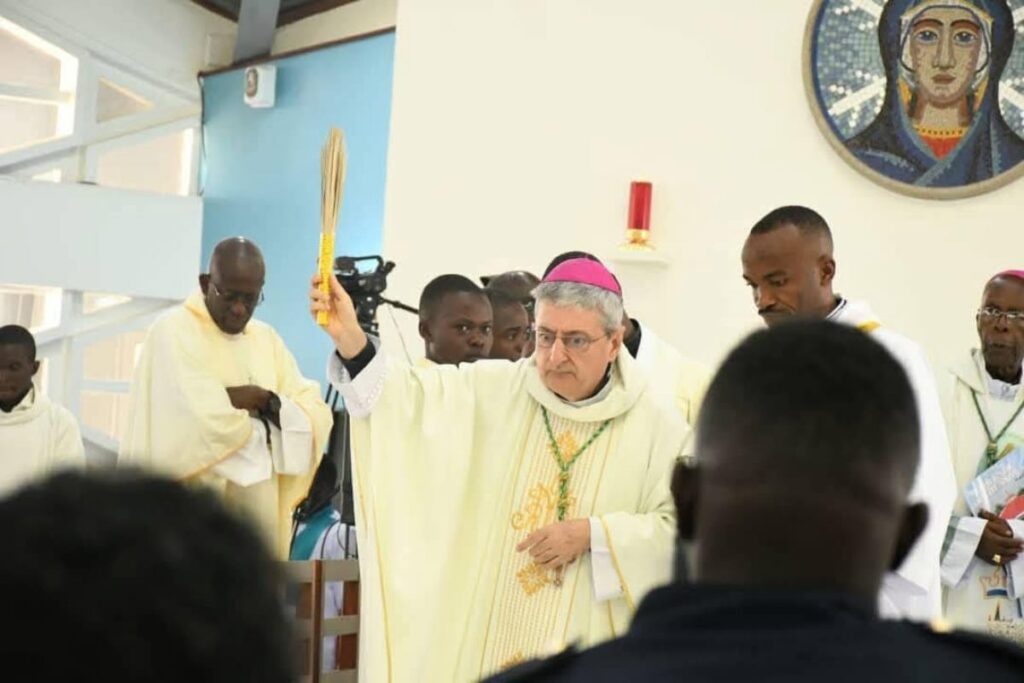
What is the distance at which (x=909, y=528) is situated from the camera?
1650 mm

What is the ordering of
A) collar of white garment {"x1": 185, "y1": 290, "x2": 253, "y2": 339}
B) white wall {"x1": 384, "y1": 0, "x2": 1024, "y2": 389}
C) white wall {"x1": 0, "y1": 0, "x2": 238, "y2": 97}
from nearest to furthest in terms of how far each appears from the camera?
collar of white garment {"x1": 185, "y1": 290, "x2": 253, "y2": 339}
white wall {"x1": 384, "y1": 0, "x2": 1024, "y2": 389}
white wall {"x1": 0, "y1": 0, "x2": 238, "y2": 97}

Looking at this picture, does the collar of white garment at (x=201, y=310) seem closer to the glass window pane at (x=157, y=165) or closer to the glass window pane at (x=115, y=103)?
the glass window pane at (x=157, y=165)

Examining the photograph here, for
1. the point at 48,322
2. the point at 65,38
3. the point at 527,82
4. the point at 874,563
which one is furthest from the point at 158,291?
the point at 874,563

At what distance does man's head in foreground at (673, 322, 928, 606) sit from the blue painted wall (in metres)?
9.13

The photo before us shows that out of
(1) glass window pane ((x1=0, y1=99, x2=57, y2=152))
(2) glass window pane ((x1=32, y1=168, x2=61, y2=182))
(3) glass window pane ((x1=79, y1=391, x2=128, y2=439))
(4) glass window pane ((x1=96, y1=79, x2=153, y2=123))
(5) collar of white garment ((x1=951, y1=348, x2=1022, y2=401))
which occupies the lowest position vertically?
(3) glass window pane ((x1=79, y1=391, x2=128, y2=439))

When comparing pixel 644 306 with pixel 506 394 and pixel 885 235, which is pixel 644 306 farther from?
pixel 506 394

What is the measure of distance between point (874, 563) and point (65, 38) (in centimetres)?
1221

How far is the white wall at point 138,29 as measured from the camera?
1273cm

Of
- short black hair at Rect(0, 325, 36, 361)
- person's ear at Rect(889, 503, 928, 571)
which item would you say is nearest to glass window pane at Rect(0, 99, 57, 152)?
short black hair at Rect(0, 325, 36, 361)

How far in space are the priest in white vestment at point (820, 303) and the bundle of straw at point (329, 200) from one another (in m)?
1.06

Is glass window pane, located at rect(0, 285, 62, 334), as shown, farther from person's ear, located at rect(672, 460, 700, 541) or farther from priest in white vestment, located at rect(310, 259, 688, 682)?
person's ear, located at rect(672, 460, 700, 541)

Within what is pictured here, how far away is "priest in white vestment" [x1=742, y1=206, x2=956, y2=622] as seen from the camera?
4070mm

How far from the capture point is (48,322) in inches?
507

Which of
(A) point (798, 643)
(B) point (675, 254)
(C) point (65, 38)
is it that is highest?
(C) point (65, 38)
